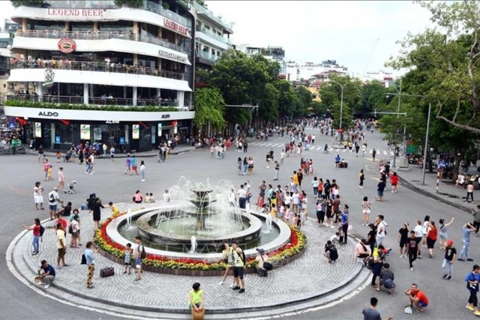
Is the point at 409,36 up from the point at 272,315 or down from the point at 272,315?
up

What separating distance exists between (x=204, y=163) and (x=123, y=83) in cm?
1265

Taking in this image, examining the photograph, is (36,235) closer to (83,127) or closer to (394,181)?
(394,181)

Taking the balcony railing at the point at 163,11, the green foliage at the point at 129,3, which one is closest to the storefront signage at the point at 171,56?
the balcony railing at the point at 163,11

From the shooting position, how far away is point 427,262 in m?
17.0

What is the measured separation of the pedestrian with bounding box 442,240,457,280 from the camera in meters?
14.9

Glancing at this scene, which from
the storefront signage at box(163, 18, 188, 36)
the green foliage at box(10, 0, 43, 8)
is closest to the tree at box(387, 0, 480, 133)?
the storefront signage at box(163, 18, 188, 36)

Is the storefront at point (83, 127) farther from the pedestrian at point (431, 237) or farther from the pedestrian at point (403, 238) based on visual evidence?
the pedestrian at point (431, 237)

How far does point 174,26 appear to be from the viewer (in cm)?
5203

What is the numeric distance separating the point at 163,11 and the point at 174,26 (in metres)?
2.16

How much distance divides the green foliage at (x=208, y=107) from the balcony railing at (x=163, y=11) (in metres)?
9.06

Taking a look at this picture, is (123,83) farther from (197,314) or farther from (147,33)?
(197,314)

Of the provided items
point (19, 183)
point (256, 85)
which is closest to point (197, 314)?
point (19, 183)

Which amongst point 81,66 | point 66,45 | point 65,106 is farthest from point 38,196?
point 66,45

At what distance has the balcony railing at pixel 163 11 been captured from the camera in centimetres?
4836
